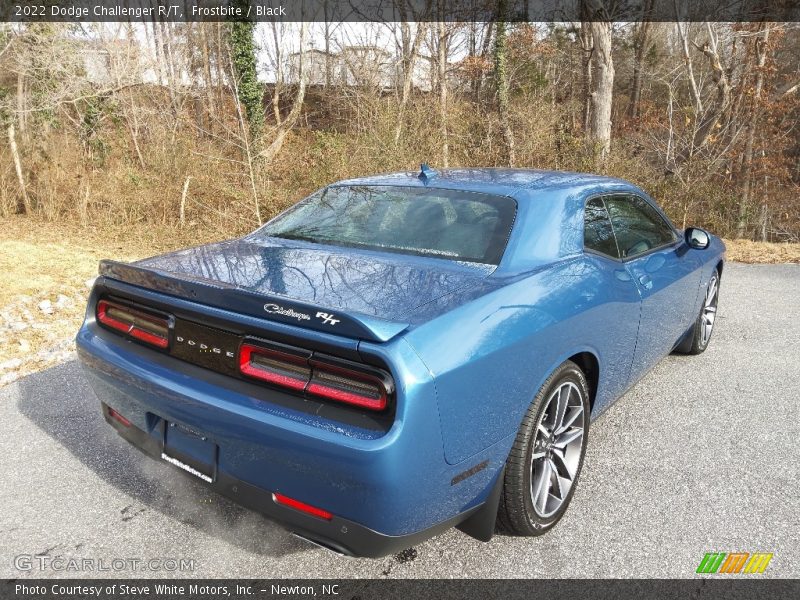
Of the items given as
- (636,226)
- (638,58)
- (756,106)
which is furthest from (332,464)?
(638,58)

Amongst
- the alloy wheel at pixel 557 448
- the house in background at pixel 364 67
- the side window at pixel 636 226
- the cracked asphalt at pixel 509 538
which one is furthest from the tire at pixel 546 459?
the house in background at pixel 364 67

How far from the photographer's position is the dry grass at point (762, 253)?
9.49 metres

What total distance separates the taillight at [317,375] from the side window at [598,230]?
5.10 feet

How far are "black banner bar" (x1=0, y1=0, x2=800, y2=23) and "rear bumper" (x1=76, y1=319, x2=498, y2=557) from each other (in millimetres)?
15569

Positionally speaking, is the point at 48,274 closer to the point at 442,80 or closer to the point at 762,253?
the point at 762,253

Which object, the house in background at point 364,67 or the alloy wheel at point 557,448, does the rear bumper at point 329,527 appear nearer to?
the alloy wheel at point 557,448

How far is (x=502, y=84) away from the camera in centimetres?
1523

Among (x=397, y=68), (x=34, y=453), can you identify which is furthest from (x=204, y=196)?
(x=397, y=68)

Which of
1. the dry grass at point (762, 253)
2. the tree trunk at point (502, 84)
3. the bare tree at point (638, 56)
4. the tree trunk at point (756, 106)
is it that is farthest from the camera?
Result: the bare tree at point (638, 56)

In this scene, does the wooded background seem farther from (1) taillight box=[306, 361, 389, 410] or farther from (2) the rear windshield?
(1) taillight box=[306, 361, 389, 410]

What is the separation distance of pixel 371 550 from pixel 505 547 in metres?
0.78

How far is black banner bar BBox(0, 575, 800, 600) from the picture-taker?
2.04 m

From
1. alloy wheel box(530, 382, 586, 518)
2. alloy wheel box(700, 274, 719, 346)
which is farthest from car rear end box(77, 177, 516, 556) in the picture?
alloy wheel box(700, 274, 719, 346)

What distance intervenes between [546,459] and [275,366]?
3.98 ft
